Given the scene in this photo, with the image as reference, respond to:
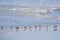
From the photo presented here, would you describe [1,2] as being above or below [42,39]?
above

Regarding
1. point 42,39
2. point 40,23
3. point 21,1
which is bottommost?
point 42,39

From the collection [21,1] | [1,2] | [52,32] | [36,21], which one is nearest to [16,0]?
[21,1]

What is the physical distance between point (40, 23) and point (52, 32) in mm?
168

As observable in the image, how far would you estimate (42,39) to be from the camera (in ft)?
3.83

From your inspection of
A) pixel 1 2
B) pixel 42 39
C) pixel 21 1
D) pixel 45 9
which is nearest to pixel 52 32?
pixel 42 39

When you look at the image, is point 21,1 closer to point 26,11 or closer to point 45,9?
point 26,11

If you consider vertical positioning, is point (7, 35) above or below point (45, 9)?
below

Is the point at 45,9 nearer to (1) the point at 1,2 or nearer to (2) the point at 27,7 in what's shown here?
(2) the point at 27,7

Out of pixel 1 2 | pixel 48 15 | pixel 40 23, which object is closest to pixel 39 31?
pixel 40 23

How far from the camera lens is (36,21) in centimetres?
115

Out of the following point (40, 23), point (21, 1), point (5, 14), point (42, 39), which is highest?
point (21, 1)

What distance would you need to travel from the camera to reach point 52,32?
3.82 feet

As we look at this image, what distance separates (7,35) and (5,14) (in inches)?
9.0

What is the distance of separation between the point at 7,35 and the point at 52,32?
0.50m
